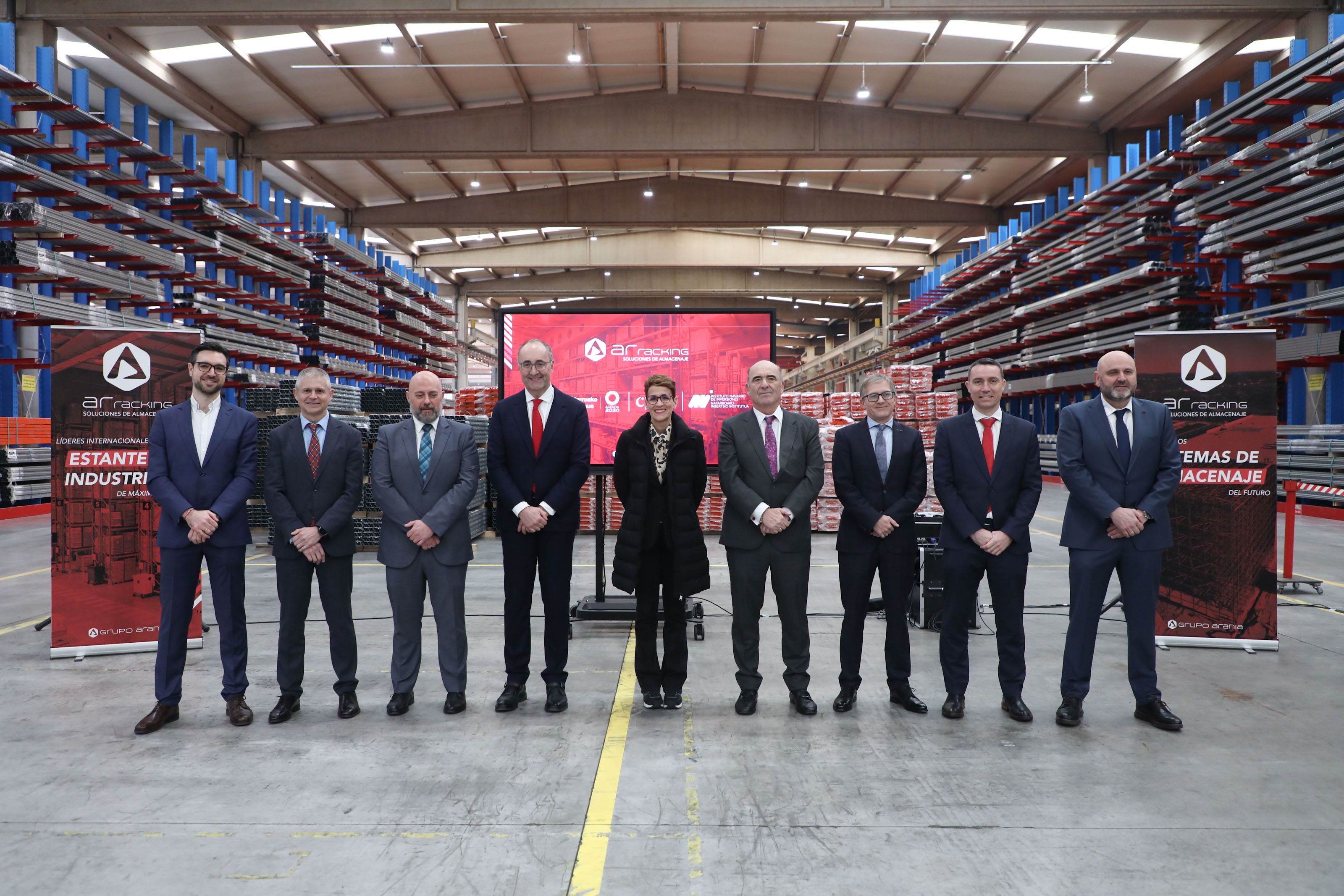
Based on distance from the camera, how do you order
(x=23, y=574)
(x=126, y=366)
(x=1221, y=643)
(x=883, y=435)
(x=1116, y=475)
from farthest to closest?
(x=23, y=574) → (x=1221, y=643) → (x=126, y=366) → (x=883, y=435) → (x=1116, y=475)

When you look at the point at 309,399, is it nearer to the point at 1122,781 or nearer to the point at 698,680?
the point at 698,680

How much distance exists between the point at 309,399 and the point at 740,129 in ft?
50.4

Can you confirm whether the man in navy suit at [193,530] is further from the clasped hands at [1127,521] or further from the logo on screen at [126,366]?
the clasped hands at [1127,521]

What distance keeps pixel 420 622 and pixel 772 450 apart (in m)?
2.16

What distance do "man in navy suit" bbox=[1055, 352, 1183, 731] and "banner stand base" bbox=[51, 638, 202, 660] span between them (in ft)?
6.43

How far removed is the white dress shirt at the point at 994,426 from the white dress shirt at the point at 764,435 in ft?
3.48

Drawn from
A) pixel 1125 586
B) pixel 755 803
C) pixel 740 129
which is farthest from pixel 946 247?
pixel 755 803

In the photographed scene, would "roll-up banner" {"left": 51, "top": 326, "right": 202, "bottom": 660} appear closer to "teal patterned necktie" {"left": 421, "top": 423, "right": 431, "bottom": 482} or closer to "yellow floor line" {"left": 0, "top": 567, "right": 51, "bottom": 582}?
"teal patterned necktie" {"left": 421, "top": 423, "right": 431, "bottom": 482}

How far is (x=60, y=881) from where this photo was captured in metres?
2.79

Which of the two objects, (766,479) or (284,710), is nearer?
(284,710)

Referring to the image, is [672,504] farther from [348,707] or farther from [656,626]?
[348,707]

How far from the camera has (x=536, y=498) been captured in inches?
182

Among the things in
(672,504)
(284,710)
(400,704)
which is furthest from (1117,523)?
(284,710)

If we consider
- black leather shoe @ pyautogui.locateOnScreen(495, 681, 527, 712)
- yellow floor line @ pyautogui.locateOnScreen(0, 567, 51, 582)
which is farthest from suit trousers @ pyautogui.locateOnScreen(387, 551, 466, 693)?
yellow floor line @ pyautogui.locateOnScreen(0, 567, 51, 582)
